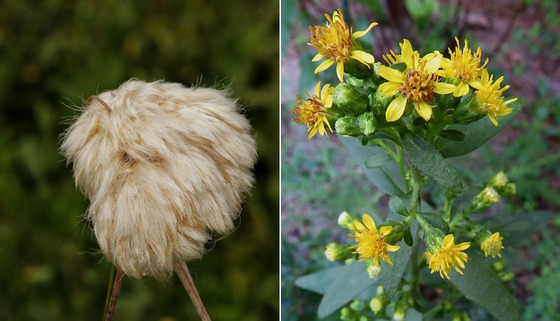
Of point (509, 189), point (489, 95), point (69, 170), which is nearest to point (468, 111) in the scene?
point (489, 95)

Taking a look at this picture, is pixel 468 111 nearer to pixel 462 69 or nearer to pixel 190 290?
pixel 462 69

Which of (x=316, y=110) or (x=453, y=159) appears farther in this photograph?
(x=453, y=159)

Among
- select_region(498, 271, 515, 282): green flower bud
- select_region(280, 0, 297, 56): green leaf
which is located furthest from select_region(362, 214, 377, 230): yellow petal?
select_region(280, 0, 297, 56): green leaf

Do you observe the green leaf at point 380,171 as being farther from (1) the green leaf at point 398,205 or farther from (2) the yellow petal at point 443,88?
(2) the yellow petal at point 443,88

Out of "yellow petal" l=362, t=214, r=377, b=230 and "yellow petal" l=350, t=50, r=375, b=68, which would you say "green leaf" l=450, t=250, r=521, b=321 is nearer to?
"yellow petal" l=362, t=214, r=377, b=230

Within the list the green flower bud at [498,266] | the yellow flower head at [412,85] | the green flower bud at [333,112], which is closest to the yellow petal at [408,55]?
the yellow flower head at [412,85]

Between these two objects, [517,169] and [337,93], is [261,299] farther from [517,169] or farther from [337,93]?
[517,169]

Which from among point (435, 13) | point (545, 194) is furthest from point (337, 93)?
point (545, 194)
